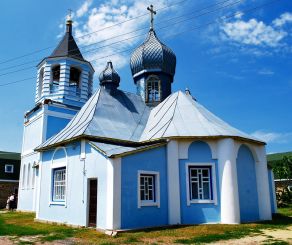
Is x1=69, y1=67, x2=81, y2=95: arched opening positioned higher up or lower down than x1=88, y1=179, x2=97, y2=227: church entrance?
higher up

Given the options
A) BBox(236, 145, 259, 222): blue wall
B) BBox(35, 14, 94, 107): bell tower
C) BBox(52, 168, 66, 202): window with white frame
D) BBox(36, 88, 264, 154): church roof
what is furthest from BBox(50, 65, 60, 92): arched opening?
BBox(236, 145, 259, 222): blue wall

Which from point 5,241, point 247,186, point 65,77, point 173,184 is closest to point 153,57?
point 65,77

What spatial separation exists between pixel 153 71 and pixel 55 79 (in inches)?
272

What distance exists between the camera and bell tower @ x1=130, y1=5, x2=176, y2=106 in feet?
64.9

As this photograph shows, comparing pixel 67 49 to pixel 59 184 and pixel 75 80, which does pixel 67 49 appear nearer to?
pixel 75 80

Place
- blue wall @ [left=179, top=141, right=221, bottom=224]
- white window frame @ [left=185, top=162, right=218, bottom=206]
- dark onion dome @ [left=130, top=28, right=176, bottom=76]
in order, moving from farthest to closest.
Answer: dark onion dome @ [left=130, top=28, right=176, bottom=76] < white window frame @ [left=185, top=162, right=218, bottom=206] < blue wall @ [left=179, top=141, right=221, bottom=224]

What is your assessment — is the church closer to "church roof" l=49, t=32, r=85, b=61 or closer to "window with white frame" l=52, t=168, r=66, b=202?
"window with white frame" l=52, t=168, r=66, b=202

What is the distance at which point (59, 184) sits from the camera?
14.7m

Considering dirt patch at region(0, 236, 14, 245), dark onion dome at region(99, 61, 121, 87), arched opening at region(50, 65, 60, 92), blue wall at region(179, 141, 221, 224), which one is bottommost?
dirt patch at region(0, 236, 14, 245)

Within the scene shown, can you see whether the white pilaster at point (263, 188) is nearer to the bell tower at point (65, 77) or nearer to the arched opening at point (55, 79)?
the bell tower at point (65, 77)

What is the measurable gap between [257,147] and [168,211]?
5.46 metres

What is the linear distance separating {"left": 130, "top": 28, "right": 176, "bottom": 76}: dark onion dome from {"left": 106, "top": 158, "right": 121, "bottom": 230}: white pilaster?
389 inches

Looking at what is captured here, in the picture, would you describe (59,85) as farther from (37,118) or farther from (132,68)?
(132,68)

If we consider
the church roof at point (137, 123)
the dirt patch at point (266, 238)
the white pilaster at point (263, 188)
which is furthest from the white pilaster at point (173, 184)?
the white pilaster at point (263, 188)
